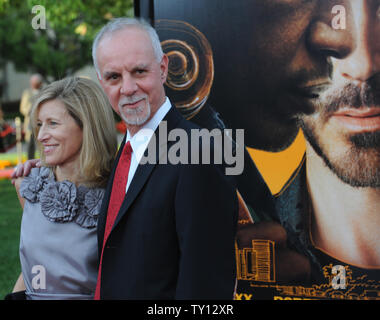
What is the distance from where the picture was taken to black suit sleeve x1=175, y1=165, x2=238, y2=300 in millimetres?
1661

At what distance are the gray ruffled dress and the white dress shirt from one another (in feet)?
1.63

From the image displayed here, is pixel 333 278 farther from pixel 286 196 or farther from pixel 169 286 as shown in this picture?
pixel 169 286

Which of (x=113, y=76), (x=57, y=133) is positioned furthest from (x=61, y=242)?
(x=113, y=76)

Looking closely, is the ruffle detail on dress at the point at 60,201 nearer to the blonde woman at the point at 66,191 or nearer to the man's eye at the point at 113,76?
the blonde woman at the point at 66,191

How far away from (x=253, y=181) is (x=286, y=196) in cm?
25

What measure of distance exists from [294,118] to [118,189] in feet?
Result: 5.76

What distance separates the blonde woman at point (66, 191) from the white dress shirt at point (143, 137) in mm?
495

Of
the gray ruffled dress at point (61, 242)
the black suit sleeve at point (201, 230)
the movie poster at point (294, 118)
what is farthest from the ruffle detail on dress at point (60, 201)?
the movie poster at point (294, 118)

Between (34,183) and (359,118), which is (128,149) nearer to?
(34,183)

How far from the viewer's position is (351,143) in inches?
126

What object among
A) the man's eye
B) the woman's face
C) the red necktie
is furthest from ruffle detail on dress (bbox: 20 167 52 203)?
the man's eye

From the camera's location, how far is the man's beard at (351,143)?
3115mm
